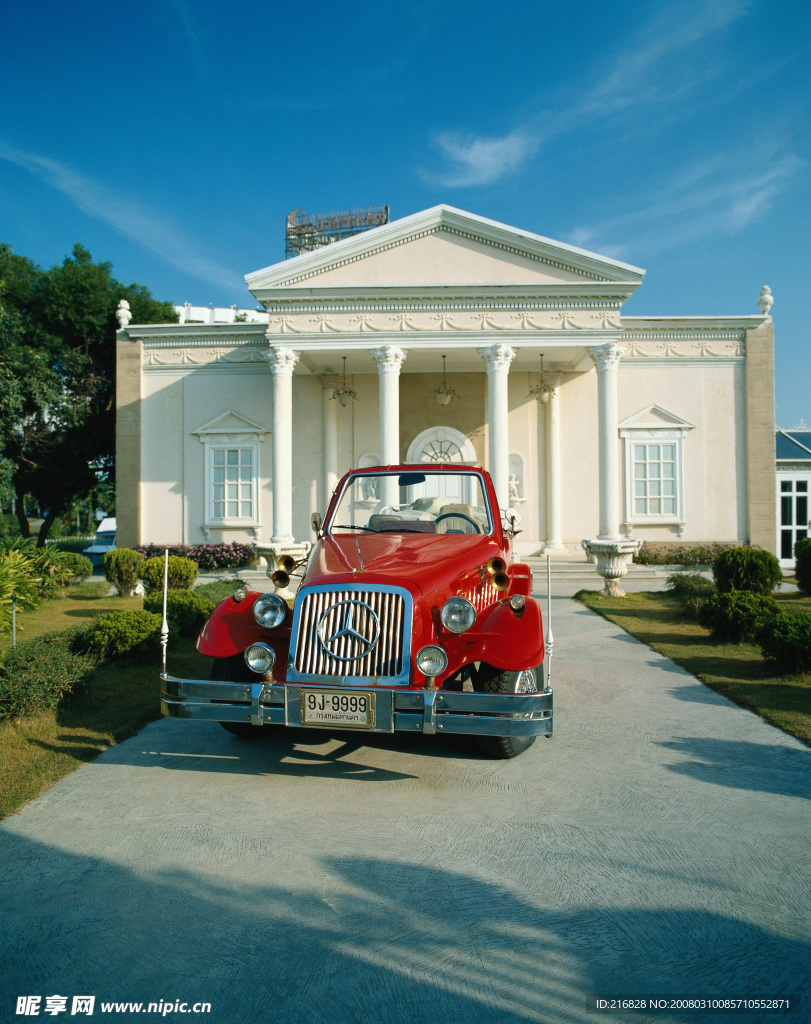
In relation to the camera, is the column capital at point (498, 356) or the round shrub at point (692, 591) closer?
the round shrub at point (692, 591)

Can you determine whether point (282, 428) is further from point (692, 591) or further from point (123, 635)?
point (692, 591)

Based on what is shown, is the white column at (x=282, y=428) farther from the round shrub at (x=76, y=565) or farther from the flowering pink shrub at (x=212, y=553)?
the round shrub at (x=76, y=565)

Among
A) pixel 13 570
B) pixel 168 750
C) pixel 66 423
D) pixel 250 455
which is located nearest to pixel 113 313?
A: pixel 66 423

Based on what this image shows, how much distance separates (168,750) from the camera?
4.67 m

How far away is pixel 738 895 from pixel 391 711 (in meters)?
1.73

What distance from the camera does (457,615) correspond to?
3.99m

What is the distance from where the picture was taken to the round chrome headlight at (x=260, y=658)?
3943mm

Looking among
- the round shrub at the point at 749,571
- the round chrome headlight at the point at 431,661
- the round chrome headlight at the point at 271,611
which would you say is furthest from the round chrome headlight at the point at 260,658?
the round shrub at the point at 749,571

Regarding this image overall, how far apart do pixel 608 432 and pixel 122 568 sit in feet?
34.2

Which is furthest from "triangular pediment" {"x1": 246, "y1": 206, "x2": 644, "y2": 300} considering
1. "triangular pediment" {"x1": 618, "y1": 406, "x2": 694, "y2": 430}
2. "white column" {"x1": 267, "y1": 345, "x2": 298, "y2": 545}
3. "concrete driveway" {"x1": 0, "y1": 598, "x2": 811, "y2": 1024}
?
"concrete driveway" {"x1": 0, "y1": 598, "x2": 811, "y2": 1024}

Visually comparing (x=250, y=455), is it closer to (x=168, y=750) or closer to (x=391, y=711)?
(x=168, y=750)

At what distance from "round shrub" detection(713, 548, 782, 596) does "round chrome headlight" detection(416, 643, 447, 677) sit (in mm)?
7930

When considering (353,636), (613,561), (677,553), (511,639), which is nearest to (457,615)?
(511,639)

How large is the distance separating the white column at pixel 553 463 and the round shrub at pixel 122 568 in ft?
32.3
